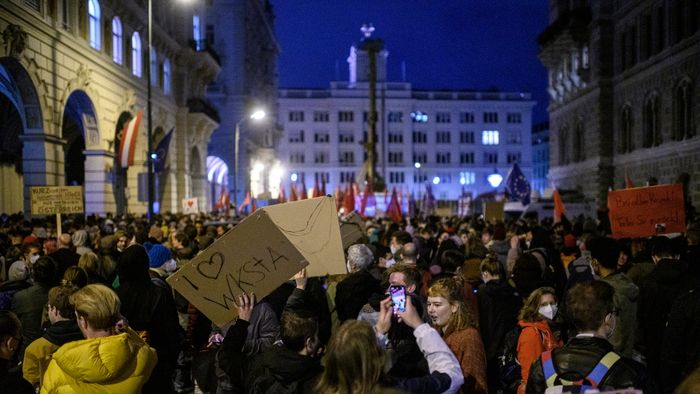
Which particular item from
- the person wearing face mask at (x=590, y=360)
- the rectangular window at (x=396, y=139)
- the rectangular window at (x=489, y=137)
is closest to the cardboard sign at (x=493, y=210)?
the person wearing face mask at (x=590, y=360)

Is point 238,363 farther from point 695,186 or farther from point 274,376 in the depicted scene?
point 695,186

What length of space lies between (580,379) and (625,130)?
42.1 metres

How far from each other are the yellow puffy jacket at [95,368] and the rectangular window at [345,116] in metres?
95.5

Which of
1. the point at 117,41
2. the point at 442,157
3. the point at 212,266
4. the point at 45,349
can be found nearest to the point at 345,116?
the point at 442,157

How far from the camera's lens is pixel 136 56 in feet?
104

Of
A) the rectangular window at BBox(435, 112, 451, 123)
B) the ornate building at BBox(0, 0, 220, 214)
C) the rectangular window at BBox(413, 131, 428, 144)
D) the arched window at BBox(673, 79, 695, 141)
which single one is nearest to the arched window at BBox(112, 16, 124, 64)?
the ornate building at BBox(0, 0, 220, 214)

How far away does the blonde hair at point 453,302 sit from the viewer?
5008mm

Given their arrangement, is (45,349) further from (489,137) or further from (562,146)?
(489,137)

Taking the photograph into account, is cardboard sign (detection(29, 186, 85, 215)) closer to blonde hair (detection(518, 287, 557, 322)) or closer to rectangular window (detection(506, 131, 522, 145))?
blonde hair (detection(518, 287, 557, 322))

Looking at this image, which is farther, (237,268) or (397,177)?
(397,177)

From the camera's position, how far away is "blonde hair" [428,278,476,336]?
197 inches

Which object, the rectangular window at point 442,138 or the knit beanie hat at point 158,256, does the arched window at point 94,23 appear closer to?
the knit beanie hat at point 158,256

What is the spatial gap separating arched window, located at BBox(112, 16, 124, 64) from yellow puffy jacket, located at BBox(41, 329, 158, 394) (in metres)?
25.9

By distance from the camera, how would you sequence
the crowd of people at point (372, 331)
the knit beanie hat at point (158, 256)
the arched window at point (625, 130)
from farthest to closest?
the arched window at point (625, 130), the knit beanie hat at point (158, 256), the crowd of people at point (372, 331)
